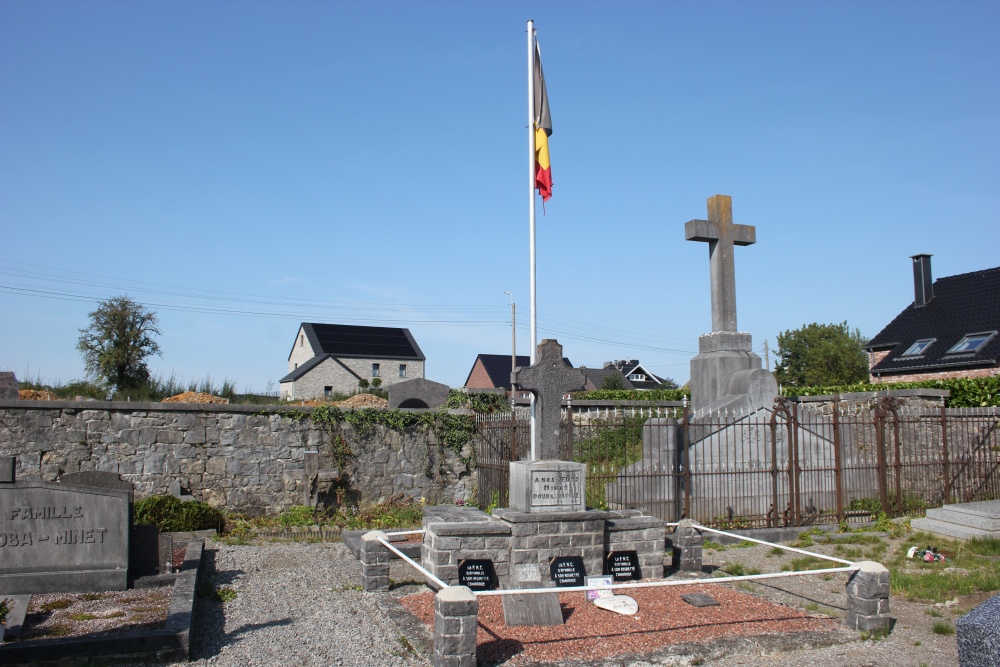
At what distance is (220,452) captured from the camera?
41.9 ft

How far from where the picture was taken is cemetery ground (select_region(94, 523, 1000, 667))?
5867 millimetres

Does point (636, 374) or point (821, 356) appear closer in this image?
point (821, 356)

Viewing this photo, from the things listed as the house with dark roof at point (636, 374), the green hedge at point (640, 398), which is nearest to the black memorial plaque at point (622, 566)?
the green hedge at point (640, 398)

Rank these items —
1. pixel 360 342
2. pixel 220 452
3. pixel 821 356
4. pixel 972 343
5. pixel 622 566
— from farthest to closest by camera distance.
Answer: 1. pixel 360 342
2. pixel 821 356
3. pixel 972 343
4. pixel 220 452
5. pixel 622 566

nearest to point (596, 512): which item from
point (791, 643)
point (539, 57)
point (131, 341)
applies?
point (791, 643)

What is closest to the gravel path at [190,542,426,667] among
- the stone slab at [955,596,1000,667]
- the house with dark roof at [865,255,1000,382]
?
the stone slab at [955,596,1000,667]

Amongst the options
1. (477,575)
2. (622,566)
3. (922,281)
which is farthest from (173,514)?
(922,281)

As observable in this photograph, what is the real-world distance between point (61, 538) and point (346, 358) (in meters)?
39.6

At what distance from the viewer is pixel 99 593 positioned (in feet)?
24.7

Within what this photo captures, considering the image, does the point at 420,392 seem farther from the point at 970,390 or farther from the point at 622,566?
the point at 622,566

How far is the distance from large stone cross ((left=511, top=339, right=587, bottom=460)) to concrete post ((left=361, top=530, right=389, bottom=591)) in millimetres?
1927

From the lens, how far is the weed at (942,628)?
6.50m

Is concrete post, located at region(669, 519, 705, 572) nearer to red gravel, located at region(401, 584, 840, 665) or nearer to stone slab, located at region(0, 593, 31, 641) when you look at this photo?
red gravel, located at region(401, 584, 840, 665)

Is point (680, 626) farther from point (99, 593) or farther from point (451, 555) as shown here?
point (99, 593)
